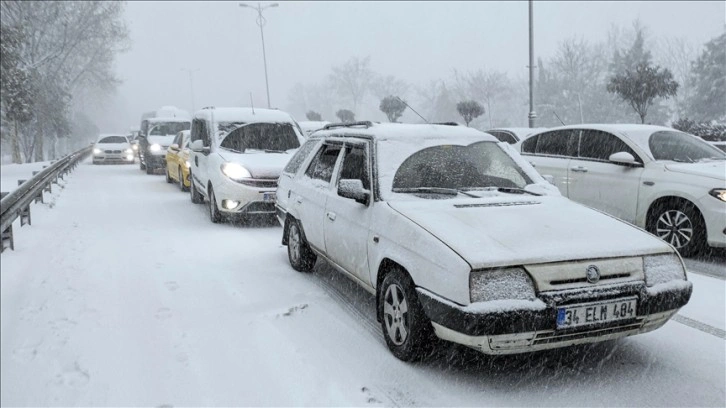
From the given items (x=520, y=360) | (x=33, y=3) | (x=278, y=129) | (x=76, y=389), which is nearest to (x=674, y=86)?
(x=278, y=129)

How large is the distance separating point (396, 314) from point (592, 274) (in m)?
1.26

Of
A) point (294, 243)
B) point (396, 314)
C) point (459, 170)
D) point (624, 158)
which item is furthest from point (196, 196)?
point (396, 314)

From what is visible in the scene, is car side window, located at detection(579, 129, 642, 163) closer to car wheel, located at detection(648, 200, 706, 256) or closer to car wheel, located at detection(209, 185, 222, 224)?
car wheel, located at detection(648, 200, 706, 256)

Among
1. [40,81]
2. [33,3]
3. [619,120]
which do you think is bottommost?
[619,120]

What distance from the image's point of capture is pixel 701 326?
4.55 metres

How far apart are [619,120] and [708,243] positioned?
2020 inches

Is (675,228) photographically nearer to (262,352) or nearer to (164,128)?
(262,352)

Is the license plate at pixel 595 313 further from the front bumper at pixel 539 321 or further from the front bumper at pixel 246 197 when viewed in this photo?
the front bumper at pixel 246 197

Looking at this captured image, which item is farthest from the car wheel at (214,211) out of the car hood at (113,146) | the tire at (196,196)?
the car hood at (113,146)

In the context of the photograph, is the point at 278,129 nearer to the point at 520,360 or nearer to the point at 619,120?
the point at 520,360

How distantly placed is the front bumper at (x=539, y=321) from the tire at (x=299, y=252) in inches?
102

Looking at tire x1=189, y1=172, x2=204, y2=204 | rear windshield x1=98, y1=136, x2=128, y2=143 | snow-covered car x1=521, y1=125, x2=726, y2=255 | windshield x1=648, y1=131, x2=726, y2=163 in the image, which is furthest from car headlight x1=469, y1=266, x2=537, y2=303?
rear windshield x1=98, y1=136, x2=128, y2=143

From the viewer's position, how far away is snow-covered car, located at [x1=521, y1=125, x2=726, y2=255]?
6.51 m

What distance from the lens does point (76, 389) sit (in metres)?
3.42
